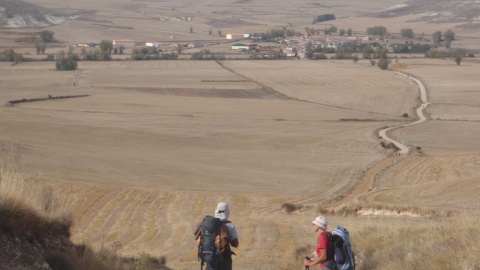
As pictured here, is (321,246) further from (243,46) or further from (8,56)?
(243,46)

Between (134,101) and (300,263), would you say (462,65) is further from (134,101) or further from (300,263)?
(300,263)

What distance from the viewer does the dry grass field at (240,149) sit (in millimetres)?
21359

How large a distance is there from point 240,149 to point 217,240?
120 ft

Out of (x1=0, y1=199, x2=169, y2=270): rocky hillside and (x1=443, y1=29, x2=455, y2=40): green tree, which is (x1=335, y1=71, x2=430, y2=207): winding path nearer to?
(x1=0, y1=199, x2=169, y2=270): rocky hillside

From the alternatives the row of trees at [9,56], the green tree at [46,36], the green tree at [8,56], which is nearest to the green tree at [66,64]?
the row of trees at [9,56]

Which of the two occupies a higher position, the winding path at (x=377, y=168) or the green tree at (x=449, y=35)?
the winding path at (x=377, y=168)

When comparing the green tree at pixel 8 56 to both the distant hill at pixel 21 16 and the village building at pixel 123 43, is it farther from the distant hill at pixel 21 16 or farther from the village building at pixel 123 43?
the distant hill at pixel 21 16

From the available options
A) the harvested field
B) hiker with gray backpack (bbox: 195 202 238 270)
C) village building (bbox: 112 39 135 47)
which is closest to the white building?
village building (bbox: 112 39 135 47)

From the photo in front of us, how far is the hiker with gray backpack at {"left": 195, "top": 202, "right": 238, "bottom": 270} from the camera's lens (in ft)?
30.8

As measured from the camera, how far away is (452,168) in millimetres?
38625

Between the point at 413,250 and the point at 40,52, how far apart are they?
129215 mm

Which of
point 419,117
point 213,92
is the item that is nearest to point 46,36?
point 213,92

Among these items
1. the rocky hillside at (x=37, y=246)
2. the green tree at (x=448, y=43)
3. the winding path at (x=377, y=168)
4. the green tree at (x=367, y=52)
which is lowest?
the green tree at (x=448, y=43)

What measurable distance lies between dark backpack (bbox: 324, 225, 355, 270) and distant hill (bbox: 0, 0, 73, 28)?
169613mm
